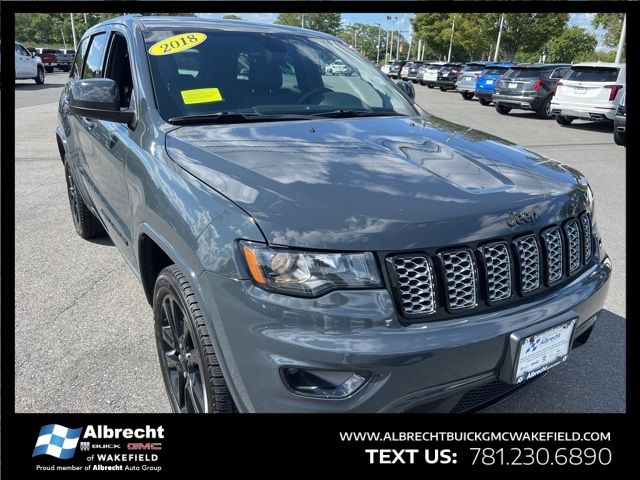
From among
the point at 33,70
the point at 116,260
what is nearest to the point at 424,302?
the point at 116,260

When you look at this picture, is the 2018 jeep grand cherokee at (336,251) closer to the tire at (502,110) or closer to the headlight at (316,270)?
the headlight at (316,270)

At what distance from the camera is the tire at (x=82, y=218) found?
183 inches

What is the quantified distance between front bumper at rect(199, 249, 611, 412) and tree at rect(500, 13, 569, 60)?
123ft

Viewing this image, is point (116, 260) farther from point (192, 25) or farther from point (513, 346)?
point (513, 346)

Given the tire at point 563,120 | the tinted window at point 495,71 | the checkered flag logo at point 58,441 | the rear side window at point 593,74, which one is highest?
the tinted window at point 495,71

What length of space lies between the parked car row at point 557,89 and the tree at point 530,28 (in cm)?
1565

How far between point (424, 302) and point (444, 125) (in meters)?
1.64

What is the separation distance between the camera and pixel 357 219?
1812 millimetres

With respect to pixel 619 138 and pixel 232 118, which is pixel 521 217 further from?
pixel 619 138

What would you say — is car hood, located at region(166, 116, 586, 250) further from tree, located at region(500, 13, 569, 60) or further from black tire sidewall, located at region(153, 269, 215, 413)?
tree, located at region(500, 13, 569, 60)

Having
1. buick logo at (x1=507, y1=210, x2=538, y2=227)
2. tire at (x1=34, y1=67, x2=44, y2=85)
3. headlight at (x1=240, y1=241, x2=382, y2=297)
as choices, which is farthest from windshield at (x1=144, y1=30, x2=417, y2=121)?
tire at (x1=34, y1=67, x2=44, y2=85)

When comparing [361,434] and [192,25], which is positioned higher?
[192,25]

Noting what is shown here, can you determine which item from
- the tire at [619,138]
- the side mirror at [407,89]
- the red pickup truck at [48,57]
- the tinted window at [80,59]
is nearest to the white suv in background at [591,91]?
the tire at [619,138]

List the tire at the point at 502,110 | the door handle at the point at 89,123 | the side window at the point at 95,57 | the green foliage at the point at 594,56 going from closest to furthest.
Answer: the door handle at the point at 89,123 → the side window at the point at 95,57 → the tire at the point at 502,110 → the green foliage at the point at 594,56
